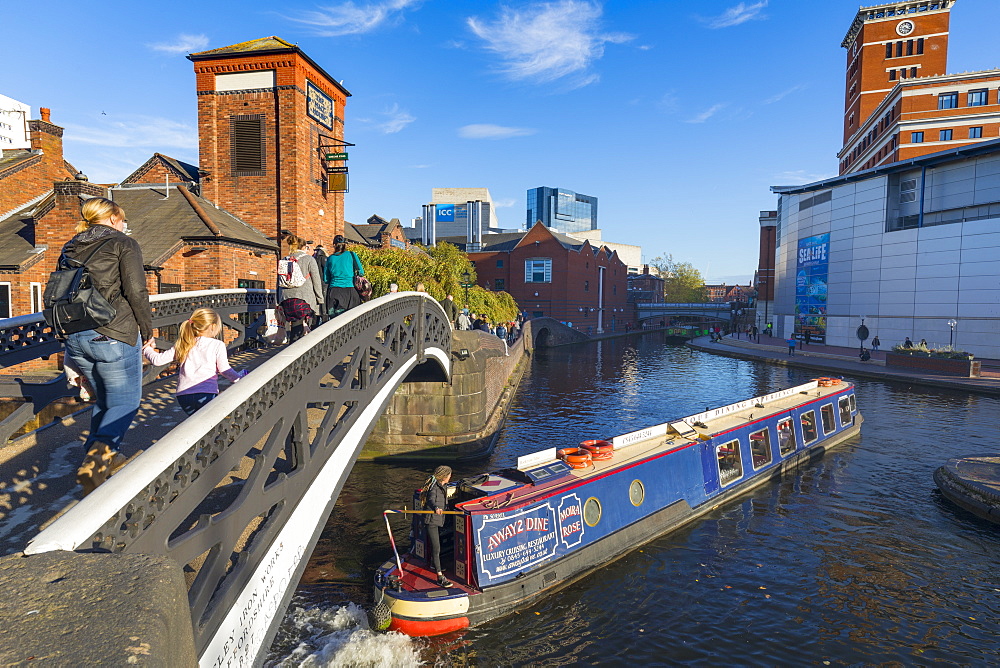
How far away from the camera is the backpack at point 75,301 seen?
11.0 feet

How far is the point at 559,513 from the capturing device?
31.5 feet

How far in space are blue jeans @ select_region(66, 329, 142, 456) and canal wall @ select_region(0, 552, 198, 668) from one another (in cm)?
222

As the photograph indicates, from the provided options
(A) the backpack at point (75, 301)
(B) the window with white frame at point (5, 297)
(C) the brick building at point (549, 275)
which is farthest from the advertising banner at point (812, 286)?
(A) the backpack at point (75, 301)

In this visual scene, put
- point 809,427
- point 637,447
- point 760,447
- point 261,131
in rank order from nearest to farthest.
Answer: point 637,447, point 760,447, point 809,427, point 261,131

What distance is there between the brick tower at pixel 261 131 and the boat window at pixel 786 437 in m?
18.3

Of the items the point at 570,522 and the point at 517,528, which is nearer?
the point at 517,528

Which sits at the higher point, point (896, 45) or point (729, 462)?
point (896, 45)

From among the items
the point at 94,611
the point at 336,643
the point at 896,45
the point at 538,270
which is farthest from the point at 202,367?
the point at 896,45

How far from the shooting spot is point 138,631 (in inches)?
55.7

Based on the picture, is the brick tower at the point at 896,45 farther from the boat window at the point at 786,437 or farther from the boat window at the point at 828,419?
the boat window at the point at 786,437

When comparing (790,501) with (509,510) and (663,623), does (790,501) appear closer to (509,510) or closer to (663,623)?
(663,623)

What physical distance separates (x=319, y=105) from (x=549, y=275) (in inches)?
1732

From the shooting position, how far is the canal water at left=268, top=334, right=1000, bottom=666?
8.25 meters

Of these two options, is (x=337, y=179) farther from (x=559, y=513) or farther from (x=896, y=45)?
(x=896, y=45)
